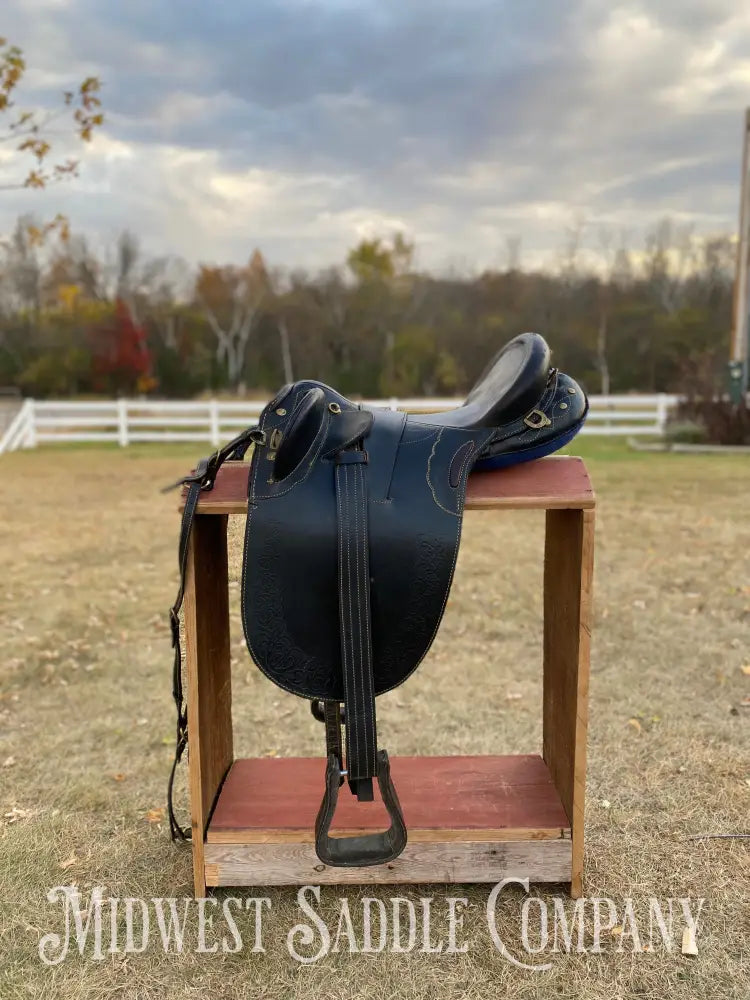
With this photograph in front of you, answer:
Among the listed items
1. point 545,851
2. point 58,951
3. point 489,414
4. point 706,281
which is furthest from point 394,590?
point 706,281

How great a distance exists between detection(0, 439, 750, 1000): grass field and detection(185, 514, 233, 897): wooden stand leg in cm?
16

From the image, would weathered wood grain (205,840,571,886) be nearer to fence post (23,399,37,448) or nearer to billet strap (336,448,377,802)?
billet strap (336,448,377,802)

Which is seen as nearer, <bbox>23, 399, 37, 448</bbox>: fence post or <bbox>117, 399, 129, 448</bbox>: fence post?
<bbox>23, 399, 37, 448</bbox>: fence post

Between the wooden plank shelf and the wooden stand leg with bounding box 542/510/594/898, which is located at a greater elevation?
the wooden stand leg with bounding box 542/510/594/898

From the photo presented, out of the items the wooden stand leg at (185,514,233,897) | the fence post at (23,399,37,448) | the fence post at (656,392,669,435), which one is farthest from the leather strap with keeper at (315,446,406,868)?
the fence post at (23,399,37,448)

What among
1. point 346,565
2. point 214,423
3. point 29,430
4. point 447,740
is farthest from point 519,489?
point 29,430

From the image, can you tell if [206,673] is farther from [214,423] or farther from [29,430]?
[29,430]

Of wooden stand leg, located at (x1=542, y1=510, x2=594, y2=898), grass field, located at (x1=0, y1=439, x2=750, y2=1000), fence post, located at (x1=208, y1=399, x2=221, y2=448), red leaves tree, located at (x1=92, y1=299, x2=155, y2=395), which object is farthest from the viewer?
red leaves tree, located at (x1=92, y1=299, x2=155, y2=395)

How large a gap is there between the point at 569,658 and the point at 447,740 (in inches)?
40.2

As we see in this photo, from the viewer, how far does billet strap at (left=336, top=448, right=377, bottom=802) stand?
5.25 ft

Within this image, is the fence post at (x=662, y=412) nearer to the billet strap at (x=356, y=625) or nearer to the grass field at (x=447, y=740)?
the grass field at (x=447, y=740)

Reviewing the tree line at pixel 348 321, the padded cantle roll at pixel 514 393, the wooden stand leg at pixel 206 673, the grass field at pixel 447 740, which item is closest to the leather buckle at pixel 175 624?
the wooden stand leg at pixel 206 673

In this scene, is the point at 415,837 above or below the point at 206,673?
below

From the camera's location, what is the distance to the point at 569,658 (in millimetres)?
1989
